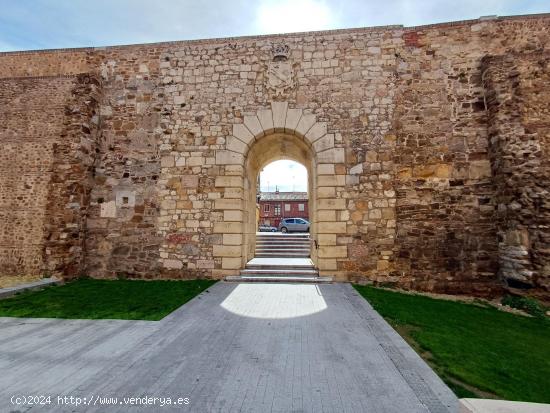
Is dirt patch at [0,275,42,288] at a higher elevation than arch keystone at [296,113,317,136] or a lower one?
lower

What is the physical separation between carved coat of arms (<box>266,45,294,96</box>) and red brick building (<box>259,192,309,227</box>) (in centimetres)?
3576

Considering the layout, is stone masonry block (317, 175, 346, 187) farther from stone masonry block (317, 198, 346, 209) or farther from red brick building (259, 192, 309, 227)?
red brick building (259, 192, 309, 227)

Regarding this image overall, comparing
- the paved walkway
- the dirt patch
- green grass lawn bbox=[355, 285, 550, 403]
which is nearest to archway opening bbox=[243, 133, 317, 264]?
green grass lawn bbox=[355, 285, 550, 403]

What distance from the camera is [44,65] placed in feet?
28.7

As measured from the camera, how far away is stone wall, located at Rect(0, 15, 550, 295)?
700 cm

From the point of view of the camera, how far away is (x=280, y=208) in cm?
4428

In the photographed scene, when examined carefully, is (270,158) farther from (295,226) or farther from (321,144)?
(295,226)

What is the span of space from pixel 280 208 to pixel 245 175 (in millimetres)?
36143

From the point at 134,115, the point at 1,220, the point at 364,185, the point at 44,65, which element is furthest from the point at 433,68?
the point at 1,220

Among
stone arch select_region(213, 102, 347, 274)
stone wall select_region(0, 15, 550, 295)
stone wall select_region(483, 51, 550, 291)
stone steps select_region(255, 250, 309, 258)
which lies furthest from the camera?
stone steps select_region(255, 250, 309, 258)

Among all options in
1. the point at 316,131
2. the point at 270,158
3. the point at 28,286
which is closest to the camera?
the point at 28,286

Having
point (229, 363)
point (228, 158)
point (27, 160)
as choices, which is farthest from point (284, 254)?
point (27, 160)

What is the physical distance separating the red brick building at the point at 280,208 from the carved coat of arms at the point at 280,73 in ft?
117

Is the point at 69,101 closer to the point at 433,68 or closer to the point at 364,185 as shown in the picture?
the point at 364,185
